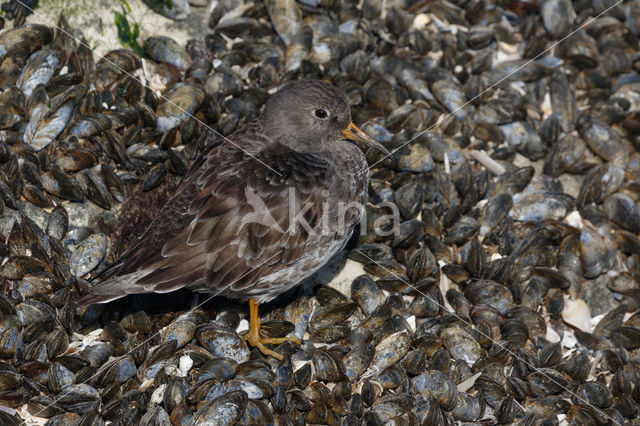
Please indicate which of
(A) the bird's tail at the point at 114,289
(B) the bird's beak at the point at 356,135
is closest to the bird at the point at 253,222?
(A) the bird's tail at the point at 114,289

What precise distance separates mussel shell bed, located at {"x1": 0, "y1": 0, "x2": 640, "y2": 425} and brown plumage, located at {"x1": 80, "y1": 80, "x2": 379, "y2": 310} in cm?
51

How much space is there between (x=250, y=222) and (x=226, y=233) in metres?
0.20

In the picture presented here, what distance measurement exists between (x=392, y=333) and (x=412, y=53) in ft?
12.1

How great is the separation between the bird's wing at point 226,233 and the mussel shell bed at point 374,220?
0.52 m

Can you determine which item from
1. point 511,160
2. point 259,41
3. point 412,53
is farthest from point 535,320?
point 259,41

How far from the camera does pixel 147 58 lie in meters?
7.35

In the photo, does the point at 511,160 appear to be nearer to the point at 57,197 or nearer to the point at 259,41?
the point at 259,41

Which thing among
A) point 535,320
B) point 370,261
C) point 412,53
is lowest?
point 535,320

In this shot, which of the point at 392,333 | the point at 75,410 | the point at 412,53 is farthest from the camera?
the point at 412,53

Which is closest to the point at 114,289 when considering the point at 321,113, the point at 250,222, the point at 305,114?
the point at 250,222

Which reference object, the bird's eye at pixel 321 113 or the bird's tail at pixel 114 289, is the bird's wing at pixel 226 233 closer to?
the bird's tail at pixel 114 289

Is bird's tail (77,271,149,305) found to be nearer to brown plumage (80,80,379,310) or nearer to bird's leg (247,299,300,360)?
brown plumage (80,80,379,310)

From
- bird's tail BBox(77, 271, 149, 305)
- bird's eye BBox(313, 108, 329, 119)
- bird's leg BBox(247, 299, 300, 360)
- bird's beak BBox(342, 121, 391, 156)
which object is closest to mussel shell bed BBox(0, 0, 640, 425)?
bird's leg BBox(247, 299, 300, 360)

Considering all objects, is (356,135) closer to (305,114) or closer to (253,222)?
(305,114)
